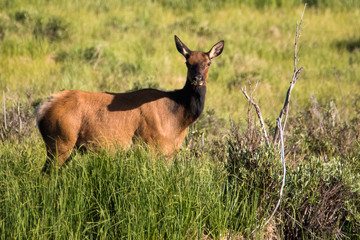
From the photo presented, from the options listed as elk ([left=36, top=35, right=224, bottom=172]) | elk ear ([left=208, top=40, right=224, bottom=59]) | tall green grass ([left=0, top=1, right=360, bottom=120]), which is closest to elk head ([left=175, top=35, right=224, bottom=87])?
elk ([left=36, top=35, right=224, bottom=172])

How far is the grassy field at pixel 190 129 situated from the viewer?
5348 millimetres

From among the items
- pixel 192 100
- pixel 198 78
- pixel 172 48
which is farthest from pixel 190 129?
pixel 172 48

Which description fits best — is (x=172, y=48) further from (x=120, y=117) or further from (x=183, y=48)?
(x=120, y=117)

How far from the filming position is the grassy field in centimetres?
535

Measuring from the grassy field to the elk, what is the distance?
1.08 ft

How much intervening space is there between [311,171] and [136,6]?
1384cm

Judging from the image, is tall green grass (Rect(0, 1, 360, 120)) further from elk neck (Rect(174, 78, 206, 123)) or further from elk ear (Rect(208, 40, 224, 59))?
elk neck (Rect(174, 78, 206, 123))

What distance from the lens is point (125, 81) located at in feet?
40.9

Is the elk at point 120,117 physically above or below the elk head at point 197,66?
below

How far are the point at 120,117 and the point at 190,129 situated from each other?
2011mm

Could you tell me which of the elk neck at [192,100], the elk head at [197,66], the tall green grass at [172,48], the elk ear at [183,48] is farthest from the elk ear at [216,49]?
the tall green grass at [172,48]

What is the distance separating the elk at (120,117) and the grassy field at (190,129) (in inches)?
12.9

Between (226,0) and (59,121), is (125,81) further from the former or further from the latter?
(226,0)

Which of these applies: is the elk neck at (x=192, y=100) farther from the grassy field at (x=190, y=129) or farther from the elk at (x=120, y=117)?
the grassy field at (x=190, y=129)
